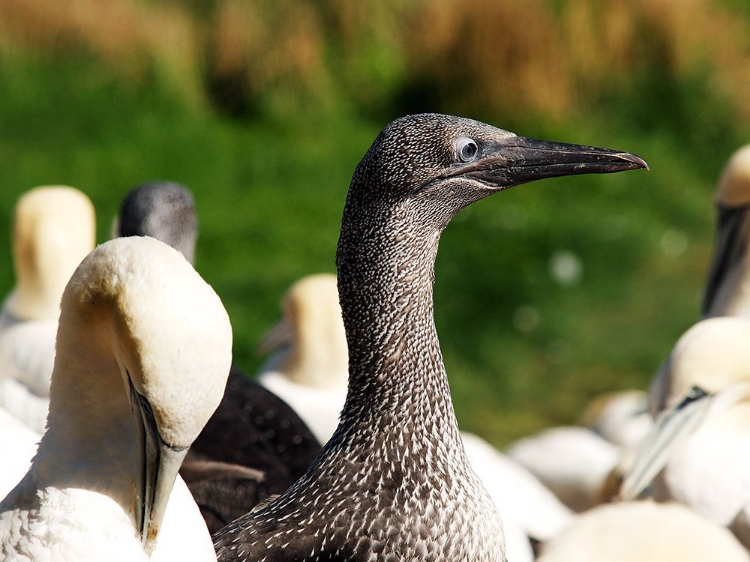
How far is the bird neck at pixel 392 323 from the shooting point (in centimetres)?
296

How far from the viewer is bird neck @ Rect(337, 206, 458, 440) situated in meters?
2.96

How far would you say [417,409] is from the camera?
297 centimetres

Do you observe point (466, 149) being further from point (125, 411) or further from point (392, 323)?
point (125, 411)

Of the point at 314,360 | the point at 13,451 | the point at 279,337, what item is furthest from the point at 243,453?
the point at 279,337

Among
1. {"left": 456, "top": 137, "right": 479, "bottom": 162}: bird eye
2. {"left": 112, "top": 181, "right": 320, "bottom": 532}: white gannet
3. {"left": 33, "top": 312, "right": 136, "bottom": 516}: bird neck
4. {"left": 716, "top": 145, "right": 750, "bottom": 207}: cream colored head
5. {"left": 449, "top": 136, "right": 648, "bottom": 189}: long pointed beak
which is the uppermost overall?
{"left": 716, "top": 145, "right": 750, "bottom": 207}: cream colored head

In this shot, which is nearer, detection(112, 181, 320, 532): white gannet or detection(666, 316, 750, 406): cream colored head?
detection(112, 181, 320, 532): white gannet

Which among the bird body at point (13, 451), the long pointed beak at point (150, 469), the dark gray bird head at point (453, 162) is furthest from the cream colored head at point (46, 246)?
the long pointed beak at point (150, 469)

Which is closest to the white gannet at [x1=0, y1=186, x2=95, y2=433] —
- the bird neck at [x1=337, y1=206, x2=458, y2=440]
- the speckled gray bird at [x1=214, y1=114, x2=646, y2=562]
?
the speckled gray bird at [x1=214, y1=114, x2=646, y2=562]

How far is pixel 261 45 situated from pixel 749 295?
549 cm

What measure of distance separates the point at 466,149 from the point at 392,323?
1.48 ft

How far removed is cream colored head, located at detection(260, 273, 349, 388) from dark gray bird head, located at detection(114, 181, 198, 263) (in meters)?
0.62

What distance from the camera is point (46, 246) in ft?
15.4

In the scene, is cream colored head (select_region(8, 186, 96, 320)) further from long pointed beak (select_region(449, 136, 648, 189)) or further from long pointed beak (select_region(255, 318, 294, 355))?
long pointed beak (select_region(449, 136, 648, 189))

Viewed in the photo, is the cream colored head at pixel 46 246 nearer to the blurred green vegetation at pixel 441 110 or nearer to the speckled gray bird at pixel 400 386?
the speckled gray bird at pixel 400 386
